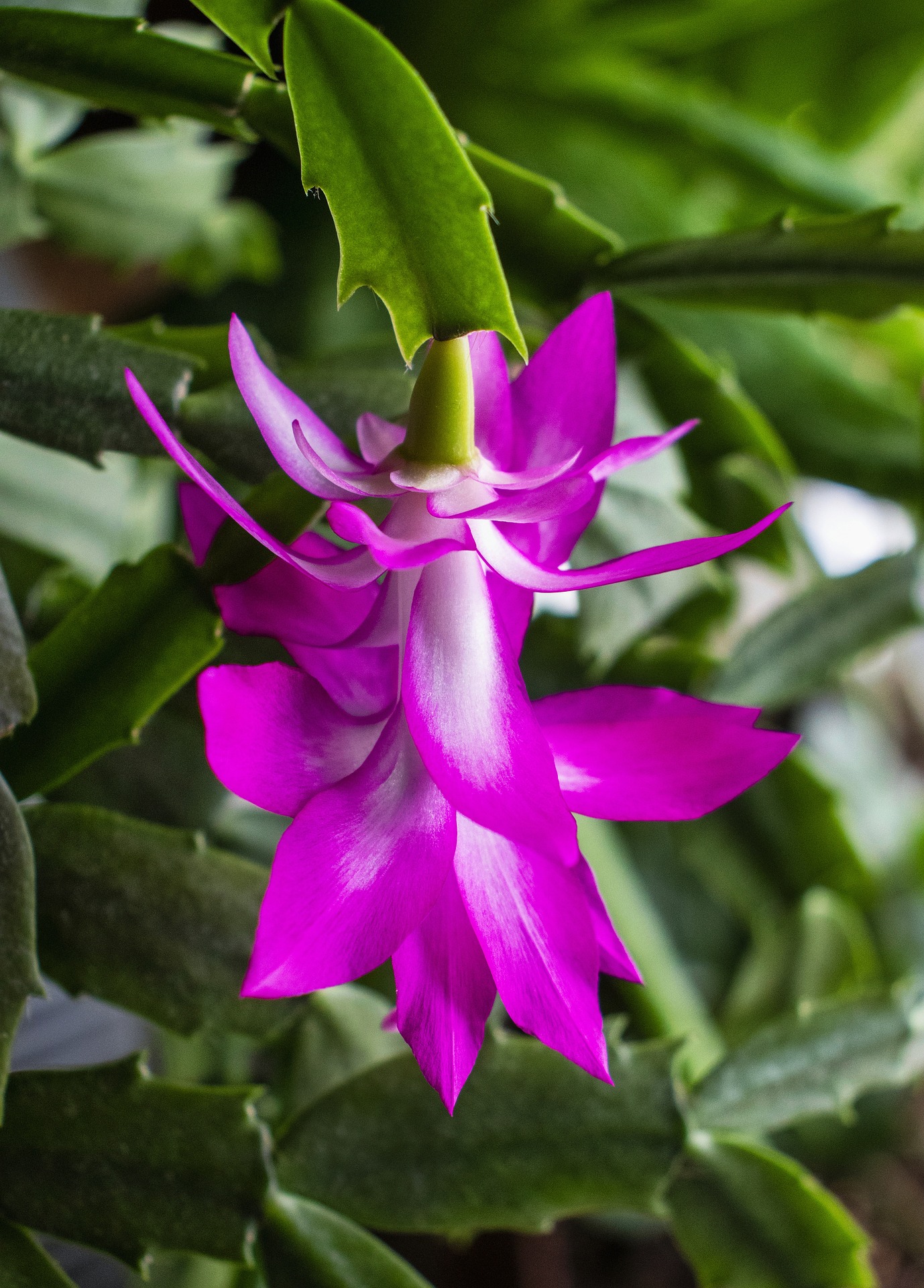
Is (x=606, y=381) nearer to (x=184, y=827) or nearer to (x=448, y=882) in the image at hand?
(x=448, y=882)

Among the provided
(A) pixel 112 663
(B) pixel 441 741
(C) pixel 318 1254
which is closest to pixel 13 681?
(A) pixel 112 663

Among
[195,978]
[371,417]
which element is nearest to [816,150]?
[371,417]

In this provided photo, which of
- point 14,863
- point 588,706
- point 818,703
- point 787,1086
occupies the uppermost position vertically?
point 588,706

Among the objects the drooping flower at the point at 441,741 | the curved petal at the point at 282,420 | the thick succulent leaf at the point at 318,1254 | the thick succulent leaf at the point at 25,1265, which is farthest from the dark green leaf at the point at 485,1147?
the curved petal at the point at 282,420

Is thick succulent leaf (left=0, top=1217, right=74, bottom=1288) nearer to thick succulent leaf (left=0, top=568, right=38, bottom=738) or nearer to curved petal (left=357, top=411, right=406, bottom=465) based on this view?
thick succulent leaf (left=0, top=568, right=38, bottom=738)

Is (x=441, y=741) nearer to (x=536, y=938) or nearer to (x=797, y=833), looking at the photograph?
(x=536, y=938)

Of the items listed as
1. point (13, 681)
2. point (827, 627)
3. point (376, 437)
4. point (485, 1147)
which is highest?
point (376, 437)
